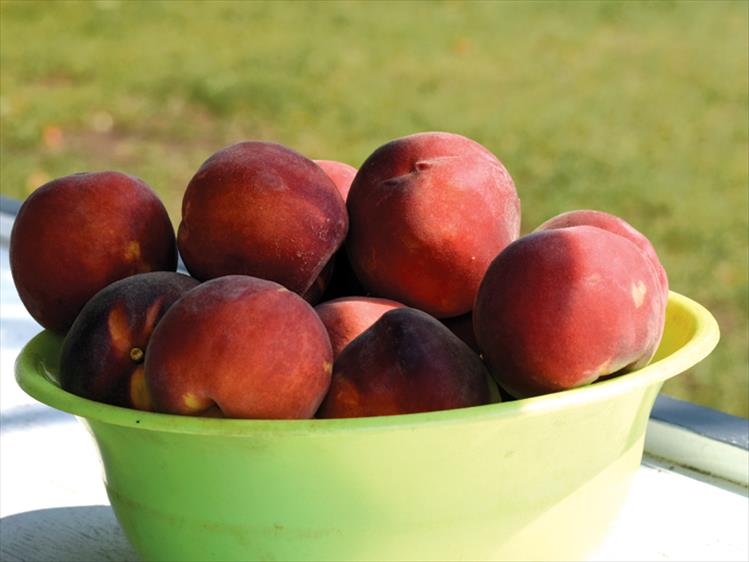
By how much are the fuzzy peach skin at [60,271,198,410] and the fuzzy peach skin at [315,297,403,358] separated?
0.09 m

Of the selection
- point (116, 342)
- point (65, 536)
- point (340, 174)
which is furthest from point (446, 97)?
point (116, 342)

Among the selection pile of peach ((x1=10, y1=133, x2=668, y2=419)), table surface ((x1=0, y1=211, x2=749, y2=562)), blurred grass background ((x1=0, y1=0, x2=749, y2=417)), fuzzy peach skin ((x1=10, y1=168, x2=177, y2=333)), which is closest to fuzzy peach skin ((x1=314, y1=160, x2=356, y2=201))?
pile of peach ((x1=10, y1=133, x2=668, y2=419))

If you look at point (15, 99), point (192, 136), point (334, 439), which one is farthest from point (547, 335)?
point (15, 99)

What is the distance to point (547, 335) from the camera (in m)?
0.63

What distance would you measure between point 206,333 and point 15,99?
296 cm

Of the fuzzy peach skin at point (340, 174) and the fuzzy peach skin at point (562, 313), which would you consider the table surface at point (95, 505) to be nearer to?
the fuzzy peach skin at point (562, 313)

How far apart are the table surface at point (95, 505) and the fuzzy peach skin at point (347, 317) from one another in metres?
0.17

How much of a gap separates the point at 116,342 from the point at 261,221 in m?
0.12

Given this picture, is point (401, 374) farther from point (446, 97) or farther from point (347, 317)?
point (446, 97)

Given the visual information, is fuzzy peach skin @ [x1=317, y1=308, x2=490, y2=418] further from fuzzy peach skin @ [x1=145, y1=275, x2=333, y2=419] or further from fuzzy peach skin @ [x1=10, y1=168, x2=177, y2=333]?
fuzzy peach skin @ [x1=10, y1=168, x2=177, y2=333]

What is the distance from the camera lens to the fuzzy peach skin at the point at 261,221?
71cm

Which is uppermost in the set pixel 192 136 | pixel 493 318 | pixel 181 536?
pixel 493 318

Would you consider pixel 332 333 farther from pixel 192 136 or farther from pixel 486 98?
pixel 486 98

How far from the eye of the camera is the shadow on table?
2.55ft
